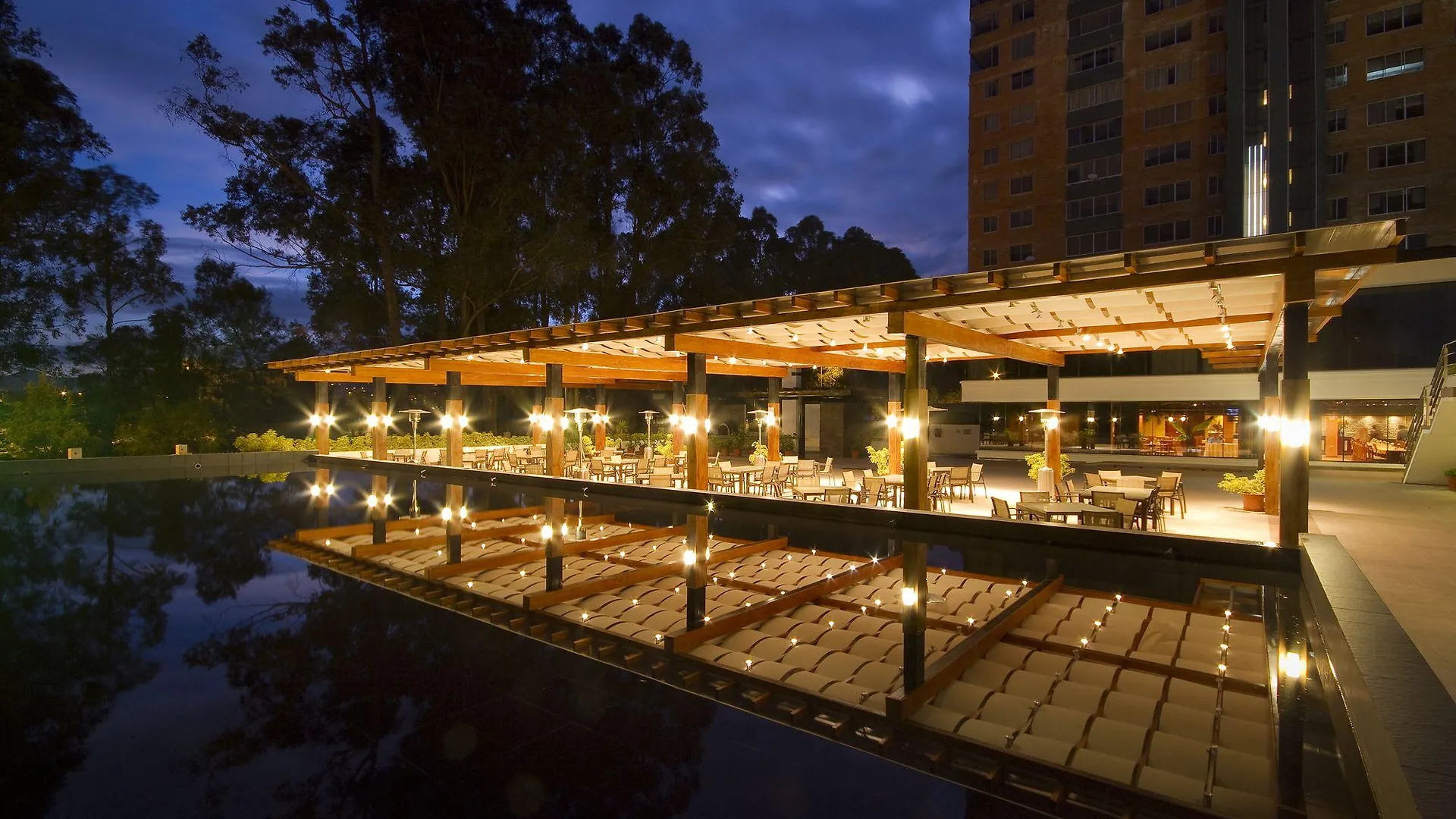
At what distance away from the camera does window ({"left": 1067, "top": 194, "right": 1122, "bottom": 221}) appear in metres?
32.2

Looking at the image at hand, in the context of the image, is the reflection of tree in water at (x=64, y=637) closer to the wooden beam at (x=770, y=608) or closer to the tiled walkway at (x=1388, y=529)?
the wooden beam at (x=770, y=608)

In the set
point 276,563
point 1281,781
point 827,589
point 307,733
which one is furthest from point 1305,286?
point 276,563

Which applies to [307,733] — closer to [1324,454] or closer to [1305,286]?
[1305,286]

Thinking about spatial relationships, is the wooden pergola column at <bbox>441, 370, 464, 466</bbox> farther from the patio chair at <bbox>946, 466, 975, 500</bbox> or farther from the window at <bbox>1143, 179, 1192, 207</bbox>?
the window at <bbox>1143, 179, 1192, 207</bbox>

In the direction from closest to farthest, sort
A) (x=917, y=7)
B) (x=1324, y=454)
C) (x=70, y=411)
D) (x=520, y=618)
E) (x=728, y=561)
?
1. (x=520, y=618)
2. (x=728, y=561)
3. (x=70, y=411)
4. (x=1324, y=454)
5. (x=917, y=7)

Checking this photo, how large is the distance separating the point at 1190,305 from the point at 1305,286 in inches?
97.8

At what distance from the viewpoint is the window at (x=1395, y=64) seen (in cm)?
2461

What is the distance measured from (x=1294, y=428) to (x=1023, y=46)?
1369 inches

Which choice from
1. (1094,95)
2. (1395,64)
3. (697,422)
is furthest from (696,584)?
(1094,95)

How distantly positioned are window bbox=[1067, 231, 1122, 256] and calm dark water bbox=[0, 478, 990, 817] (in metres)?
33.1

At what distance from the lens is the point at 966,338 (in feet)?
34.5

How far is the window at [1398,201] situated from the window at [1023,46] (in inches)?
626

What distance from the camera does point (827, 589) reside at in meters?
8.29

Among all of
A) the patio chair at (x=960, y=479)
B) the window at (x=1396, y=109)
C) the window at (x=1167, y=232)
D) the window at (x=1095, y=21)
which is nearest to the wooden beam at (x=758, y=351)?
the patio chair at (x=960, y=479)
